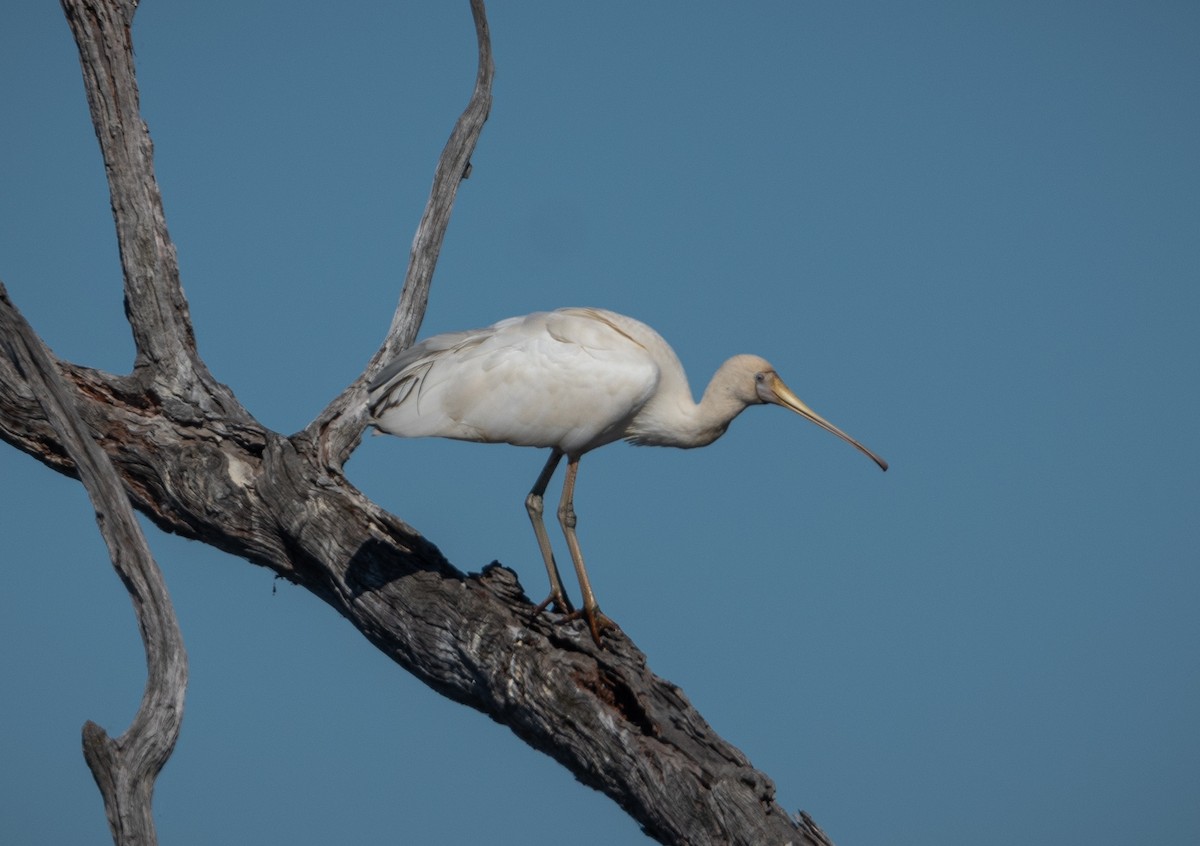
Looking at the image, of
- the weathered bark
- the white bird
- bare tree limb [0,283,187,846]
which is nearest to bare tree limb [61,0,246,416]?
the weathered bark

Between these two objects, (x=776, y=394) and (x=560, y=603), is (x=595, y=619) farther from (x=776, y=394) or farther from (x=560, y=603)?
(x=776, y=394)

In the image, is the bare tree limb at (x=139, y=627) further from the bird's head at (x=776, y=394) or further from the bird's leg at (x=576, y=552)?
the bird's head at (x=776, y=394)

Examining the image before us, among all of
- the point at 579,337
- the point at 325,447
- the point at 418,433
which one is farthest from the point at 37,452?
the point at 579,337

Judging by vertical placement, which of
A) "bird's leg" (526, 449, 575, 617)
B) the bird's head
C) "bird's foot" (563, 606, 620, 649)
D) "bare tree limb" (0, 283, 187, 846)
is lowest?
"bare tree limb" (0, 283, 187, 846)

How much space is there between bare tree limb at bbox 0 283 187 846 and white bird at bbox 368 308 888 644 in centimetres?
194

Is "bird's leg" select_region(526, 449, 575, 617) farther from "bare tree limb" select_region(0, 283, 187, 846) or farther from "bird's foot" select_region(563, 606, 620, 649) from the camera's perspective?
"bare tree limb" select_region(0, 283, 187, 846)

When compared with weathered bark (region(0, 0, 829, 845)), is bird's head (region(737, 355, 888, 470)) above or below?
above

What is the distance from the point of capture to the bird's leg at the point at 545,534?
963 centimetres

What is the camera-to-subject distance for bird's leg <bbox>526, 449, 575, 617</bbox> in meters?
9.63

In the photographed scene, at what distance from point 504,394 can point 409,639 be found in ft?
5.55

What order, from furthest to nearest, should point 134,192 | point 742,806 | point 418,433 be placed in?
point 134,192, point 418,433, point 742,806

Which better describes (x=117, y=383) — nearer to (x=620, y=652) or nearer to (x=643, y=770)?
(x=620, y=652)

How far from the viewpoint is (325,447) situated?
9.90 meters

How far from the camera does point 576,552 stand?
31.7 ft
